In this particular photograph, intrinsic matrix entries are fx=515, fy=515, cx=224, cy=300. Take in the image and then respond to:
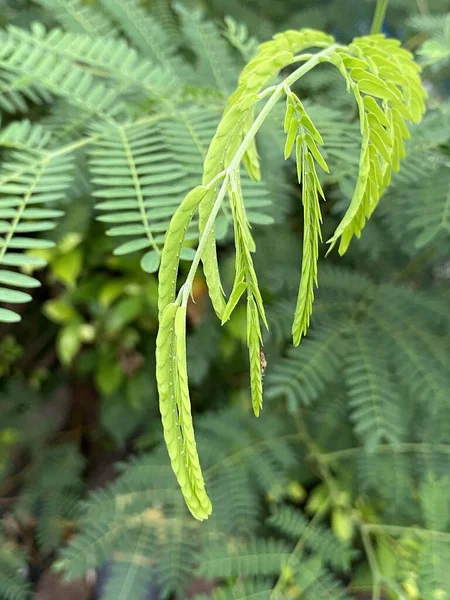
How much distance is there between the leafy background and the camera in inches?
20.8

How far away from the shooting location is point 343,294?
75cm

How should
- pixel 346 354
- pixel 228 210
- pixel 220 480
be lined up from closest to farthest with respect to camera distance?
pixel 228 210 → pixel 346 354 → pixel 220 480

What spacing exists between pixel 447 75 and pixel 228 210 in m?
0.69

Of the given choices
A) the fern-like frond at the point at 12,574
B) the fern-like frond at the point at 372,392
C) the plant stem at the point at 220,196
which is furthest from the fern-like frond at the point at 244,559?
the plant stem at the point at 220,196

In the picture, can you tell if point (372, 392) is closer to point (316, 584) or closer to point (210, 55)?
point (316, 584)

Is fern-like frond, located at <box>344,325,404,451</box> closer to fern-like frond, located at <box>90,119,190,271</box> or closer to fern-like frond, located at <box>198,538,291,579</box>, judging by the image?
fern-like frond, located at <box>198,538,291,579</box>

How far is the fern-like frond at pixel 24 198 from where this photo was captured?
1.21 ft

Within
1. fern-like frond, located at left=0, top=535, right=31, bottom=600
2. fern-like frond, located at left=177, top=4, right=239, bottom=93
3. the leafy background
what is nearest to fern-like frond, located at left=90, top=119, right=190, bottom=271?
the leafy background

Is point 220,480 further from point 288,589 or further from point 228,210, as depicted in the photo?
point 228,210

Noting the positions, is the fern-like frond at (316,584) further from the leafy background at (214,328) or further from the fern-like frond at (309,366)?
the fern-like frond at (309,366)

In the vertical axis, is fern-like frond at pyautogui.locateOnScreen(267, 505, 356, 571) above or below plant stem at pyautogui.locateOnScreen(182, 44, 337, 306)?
below

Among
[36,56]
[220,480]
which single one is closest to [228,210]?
[36,56]

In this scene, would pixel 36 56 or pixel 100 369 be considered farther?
pixel 100 369

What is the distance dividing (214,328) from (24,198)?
1.37 feet
